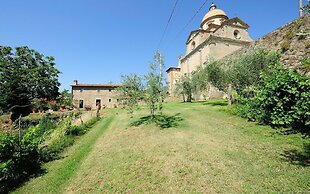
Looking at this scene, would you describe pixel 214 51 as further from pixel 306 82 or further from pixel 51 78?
pixel 51 78

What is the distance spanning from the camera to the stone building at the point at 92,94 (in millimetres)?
49084

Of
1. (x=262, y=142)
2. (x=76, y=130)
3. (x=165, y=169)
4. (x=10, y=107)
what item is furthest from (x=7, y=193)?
(x=10, y=107)

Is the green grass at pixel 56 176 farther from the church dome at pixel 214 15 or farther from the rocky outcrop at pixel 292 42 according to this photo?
the church dome at pixel 214 15

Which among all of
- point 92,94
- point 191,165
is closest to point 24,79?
point 92,94

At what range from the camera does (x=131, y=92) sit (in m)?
13.1

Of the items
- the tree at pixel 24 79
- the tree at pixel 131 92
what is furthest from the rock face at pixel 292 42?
the tree at pixel 24 79

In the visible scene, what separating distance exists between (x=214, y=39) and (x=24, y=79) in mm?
38165

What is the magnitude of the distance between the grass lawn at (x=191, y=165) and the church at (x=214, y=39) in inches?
993

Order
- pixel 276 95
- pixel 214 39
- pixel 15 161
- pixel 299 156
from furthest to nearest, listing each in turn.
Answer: pixel 214 39 → pixel 276 95 → pixel 15 161 → pixel 299 156

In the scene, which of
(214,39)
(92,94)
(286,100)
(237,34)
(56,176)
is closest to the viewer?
(56,176)

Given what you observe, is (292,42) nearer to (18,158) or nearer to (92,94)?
(18,158)

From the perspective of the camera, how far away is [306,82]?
7758 millimetres

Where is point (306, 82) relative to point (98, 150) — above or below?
above

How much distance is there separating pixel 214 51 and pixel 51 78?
1355 inches
